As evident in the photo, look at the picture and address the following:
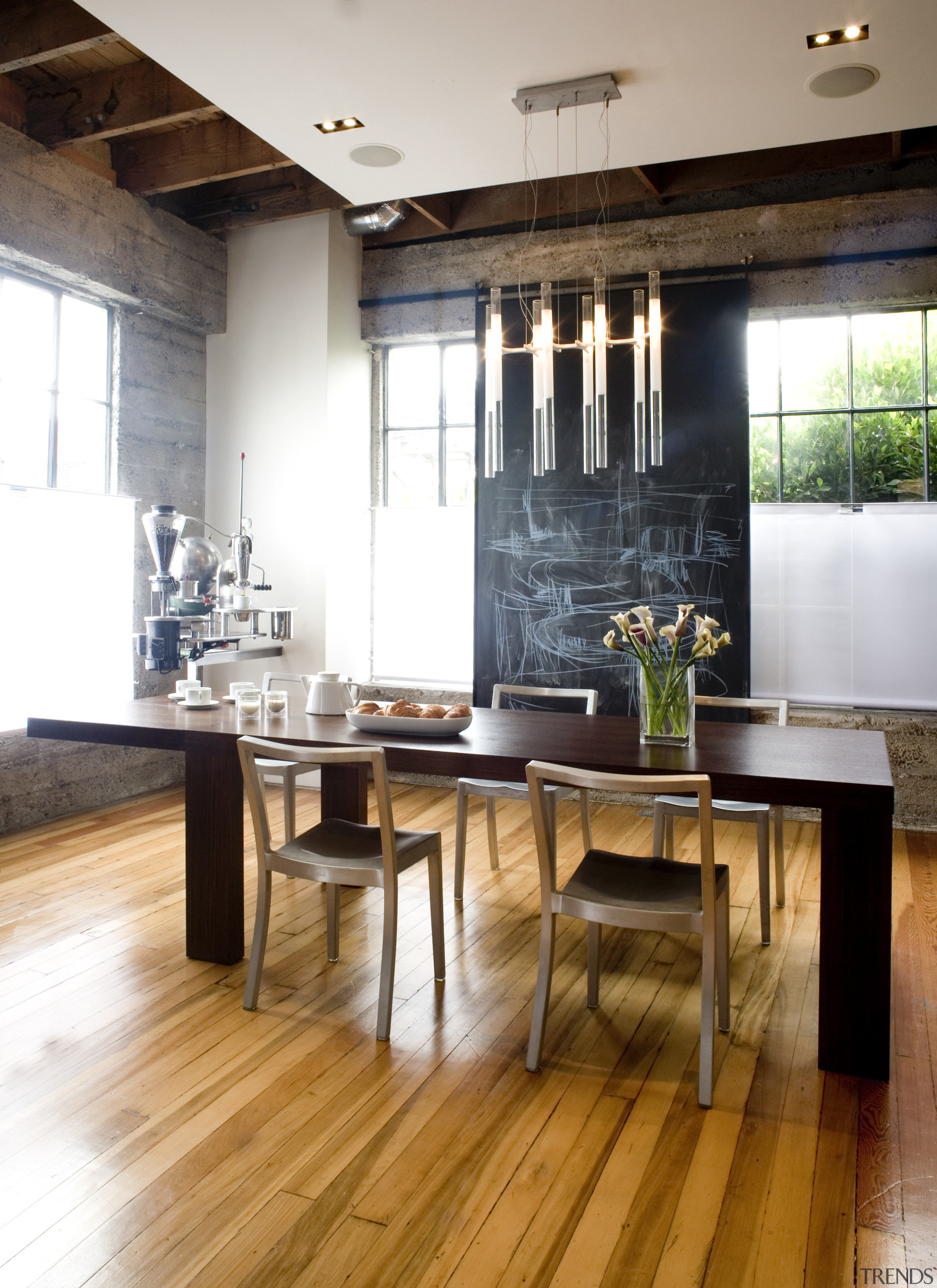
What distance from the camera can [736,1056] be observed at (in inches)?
94.7

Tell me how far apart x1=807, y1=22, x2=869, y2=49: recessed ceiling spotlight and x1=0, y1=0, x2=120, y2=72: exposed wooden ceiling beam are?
255cm

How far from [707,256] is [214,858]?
4.04m

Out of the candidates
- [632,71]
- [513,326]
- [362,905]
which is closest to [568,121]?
[632,71]

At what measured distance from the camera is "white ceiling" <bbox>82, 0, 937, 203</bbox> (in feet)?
9.16

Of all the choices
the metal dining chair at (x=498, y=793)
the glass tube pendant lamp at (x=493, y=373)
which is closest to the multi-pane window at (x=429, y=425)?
the metal dining chair at (x=498, y=793)

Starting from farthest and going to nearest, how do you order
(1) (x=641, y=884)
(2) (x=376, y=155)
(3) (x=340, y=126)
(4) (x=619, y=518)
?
(4) (x=619, y=518) < (2) (x=376, y=155) < (3) (x=340, y=126) < (1) (x=641, y=884)

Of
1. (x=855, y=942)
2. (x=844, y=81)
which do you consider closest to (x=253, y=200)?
(x=844, y=81)

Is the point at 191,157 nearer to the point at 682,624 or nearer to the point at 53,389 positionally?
the point at 53,389

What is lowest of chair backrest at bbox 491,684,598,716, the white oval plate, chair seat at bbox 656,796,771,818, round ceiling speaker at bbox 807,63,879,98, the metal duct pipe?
chair seat at bbox 656,796,771,818

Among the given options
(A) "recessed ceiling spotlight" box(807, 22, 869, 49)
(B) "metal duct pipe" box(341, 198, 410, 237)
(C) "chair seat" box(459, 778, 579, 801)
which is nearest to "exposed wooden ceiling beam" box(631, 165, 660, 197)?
(B) "metal duct pipe" box(341, 198, 410, 237)

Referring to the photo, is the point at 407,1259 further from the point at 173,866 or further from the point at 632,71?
the point at 632,71

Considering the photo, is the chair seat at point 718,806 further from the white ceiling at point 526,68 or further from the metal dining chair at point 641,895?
the white ceiling at point 526,68

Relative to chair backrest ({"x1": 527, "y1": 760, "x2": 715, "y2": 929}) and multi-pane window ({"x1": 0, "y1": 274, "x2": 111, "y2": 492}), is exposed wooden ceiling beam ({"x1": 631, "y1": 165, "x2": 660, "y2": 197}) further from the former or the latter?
chair backrest ({"x1": 527, "y1": 760, "x2": 715, "y2": 929})

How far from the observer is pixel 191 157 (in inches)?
188
